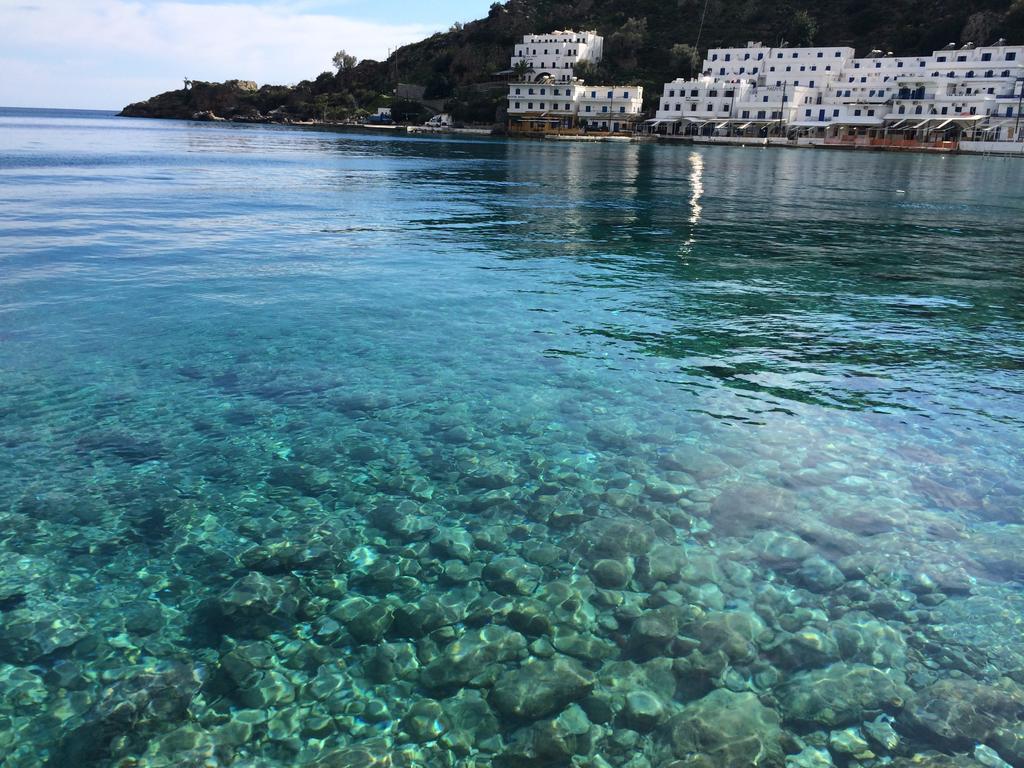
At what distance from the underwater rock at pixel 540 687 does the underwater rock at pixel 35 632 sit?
385cm

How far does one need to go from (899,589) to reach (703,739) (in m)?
3.19

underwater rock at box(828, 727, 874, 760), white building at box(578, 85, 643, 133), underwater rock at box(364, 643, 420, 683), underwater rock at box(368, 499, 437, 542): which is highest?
white building at box(578, 85, 643, 133)

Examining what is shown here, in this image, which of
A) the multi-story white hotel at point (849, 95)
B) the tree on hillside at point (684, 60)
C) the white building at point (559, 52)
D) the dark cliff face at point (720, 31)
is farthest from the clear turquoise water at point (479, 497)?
the white building at point (559, 52)

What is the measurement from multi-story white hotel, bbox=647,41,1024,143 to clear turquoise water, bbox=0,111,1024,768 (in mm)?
131920

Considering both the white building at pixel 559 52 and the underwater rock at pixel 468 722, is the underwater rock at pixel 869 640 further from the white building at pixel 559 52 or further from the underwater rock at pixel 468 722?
the white building at pixel 559 52

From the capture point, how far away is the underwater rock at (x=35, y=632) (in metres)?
5.98

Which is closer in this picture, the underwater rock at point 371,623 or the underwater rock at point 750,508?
the underwater rock at point 371,623

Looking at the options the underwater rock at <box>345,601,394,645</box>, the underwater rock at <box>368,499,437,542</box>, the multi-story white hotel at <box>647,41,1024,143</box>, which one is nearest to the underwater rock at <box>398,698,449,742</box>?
the underwater rock at <box>345,601,394,645</box>

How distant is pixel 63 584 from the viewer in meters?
6.85

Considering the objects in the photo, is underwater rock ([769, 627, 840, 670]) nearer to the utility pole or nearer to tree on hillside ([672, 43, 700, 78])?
the utility pole

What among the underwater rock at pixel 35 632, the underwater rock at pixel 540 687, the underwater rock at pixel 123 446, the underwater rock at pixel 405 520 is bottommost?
the underwater rock at pixel 540 687

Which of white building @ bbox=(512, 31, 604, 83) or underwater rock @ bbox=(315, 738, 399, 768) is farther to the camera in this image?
white building @ bbox=(512, 31, 604, 83)

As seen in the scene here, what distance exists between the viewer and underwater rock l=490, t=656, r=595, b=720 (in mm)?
5598

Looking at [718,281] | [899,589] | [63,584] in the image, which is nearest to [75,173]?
[718,281]
